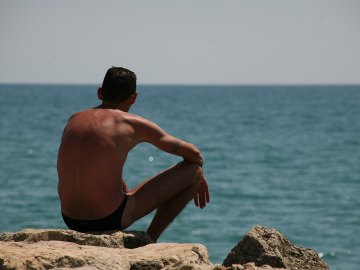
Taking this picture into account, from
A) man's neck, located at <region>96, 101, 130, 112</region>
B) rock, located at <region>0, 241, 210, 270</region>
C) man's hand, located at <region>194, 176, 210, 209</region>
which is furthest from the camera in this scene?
man's hand, located at <region>194, 176, 210, 209</region>

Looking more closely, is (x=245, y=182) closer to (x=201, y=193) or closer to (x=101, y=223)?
(x=201, y=193)

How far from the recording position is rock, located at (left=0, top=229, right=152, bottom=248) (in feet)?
15.8

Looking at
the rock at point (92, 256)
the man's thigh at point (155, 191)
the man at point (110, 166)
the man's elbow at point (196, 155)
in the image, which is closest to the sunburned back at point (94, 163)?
the man at point (110, 166)

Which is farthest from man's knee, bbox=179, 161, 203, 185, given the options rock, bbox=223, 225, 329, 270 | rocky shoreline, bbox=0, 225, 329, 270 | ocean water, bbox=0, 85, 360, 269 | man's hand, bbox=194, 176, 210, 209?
ocean water, bbox=0, 85, 360, 269

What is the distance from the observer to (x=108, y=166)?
5.32 metres

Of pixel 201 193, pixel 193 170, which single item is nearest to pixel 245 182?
pixel 201 193

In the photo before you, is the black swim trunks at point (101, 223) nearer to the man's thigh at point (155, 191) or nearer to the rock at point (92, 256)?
the man's thigh at point (155, 191)

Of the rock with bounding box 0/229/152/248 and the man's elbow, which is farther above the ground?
the man's elbow

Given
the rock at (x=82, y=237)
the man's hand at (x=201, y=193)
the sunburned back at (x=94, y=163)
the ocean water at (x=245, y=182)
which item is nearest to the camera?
the rock at (x=82, y=237)

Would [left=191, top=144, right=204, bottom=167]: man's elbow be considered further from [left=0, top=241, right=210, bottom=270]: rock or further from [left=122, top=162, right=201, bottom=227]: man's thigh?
[left=0, top=241, right=210, bottom=270]: rock

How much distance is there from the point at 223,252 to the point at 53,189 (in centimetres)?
864

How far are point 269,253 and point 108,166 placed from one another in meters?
1.22

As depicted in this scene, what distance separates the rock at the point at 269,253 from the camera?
4.84 metres

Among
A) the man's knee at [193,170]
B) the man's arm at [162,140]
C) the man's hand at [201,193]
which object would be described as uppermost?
the man's arm at [162,140]
